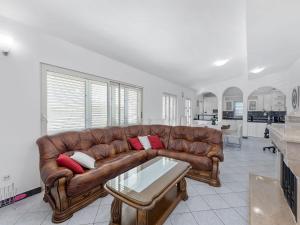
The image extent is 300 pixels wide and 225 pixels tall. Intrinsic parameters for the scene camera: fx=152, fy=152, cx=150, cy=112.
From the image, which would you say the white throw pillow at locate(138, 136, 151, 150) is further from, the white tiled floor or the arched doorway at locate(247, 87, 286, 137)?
the arched doorway at locate(247, 87, 286, 137)

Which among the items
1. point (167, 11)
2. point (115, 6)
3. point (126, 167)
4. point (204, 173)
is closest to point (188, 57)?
point (167, 11)

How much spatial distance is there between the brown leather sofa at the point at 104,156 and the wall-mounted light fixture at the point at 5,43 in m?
1.28

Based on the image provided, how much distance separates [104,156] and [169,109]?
3.98 meters

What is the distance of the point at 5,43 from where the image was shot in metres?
2.04

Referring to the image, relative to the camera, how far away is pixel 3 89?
2062 millimetres

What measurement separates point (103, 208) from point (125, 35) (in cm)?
267

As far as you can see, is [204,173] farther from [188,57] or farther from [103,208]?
[188,57]

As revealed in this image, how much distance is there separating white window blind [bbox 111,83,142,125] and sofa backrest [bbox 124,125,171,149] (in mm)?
432

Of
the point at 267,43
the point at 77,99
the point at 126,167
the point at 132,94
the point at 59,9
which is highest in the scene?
the point at 267,43

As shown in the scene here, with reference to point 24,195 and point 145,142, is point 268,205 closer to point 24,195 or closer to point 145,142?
point 145,142

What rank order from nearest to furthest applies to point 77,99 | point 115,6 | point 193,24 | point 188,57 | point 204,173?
point 115,6 → point 193,24 → point 204,173 → point 77,99 → point 188,57

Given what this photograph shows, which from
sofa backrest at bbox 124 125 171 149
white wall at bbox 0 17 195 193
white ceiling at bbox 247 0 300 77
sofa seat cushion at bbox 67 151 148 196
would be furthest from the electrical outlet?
A: white ceiling at bbox 247 0 300 77

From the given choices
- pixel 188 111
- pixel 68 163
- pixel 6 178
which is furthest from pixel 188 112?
pixel 6 178

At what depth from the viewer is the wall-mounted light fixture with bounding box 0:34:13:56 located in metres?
2.01
